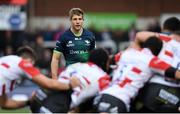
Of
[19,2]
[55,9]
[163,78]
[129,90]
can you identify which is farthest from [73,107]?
[55,9]

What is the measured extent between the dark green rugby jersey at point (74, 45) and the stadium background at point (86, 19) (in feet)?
32.5

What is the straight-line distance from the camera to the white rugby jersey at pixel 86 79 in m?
7.36

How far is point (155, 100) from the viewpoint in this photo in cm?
791

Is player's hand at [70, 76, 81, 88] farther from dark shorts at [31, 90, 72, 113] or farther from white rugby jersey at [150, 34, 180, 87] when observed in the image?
white rugby jersey at [150, 34, 180, 87]

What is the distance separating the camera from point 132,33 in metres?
22.0

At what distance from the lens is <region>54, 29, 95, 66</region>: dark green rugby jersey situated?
9766mm

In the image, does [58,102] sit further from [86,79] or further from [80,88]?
[86,79]

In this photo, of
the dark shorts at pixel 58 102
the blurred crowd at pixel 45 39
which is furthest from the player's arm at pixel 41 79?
the blurred crowd at pixel 45 39

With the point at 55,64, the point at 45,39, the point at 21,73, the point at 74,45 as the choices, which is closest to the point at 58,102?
the point at 21,73

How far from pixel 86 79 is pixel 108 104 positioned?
0.40 meters

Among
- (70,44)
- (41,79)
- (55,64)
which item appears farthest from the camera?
(70,44)

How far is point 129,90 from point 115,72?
38cm

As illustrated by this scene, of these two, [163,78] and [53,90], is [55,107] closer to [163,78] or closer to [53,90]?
[53,90]

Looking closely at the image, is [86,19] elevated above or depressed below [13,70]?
below
